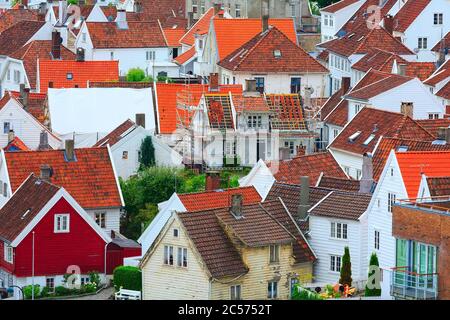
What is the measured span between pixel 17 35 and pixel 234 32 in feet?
73.4

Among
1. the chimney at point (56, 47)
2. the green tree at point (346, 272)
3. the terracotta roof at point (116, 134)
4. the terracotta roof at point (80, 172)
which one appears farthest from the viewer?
the chimney at point (56, 47)

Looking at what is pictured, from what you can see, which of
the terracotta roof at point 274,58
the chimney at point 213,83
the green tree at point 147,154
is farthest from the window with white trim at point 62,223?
the terracotta roof at point 274,58

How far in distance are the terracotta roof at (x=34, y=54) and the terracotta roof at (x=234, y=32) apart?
1099 cm

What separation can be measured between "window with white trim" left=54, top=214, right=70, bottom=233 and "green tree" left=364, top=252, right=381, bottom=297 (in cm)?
1239

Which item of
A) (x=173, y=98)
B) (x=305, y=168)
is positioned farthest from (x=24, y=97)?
(x=305, y=168)

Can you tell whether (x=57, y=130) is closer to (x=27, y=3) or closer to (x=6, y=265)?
(x=6, y=265)

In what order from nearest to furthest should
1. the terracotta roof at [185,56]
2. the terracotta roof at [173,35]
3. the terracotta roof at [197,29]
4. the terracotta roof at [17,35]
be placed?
the terracotta roof at [185,56] → the terracotta roof at [197,29] → the terracotta roof at [17,35] → the terracotta roof at [173,35]

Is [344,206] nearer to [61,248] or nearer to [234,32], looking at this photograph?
[61,248]

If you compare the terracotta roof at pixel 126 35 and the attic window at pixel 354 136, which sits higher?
the terracotta roof at pixel 126 35

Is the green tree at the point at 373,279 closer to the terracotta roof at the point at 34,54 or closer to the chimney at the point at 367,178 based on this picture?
the chimney at the point at 367,178

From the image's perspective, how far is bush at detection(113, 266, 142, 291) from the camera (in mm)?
64812

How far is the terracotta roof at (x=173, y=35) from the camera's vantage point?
128 metres

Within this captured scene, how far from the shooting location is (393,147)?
74.3 metres
